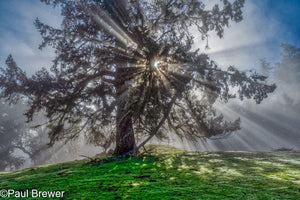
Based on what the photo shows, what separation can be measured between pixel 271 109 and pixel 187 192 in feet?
147

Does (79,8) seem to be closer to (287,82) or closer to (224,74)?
(224,74)

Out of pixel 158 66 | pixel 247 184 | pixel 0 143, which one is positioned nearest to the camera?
pixel 247 184

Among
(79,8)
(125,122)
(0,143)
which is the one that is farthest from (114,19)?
(0,143)

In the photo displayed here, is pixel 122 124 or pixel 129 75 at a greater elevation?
pixel 129 75

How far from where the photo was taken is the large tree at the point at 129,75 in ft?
15.8

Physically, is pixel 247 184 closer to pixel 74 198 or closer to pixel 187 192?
pixel 187 192

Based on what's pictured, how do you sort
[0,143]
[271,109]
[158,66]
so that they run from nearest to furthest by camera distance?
[158,66] < [0,143] < [271,109]

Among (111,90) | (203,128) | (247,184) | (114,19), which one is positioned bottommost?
(247,184)

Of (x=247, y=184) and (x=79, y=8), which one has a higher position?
(x=79, y=8)

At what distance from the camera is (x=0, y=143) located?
21672mm

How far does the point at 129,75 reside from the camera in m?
5.46

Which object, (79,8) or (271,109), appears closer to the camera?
(79,8)

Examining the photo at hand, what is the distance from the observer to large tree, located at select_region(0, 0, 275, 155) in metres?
4.82

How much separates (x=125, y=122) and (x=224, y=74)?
4587mm
